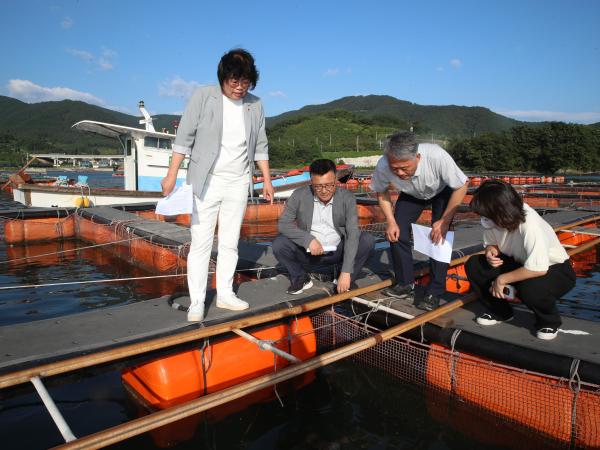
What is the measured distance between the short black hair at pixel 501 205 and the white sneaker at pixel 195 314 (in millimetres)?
2102

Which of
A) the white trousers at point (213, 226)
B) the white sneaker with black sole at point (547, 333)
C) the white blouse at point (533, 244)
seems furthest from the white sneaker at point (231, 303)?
the white sneaker with black sole at point (547, 333)

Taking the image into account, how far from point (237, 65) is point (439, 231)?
199cm

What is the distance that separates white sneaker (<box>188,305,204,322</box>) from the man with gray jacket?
3.03 ft

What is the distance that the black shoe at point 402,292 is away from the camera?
3.73 meters

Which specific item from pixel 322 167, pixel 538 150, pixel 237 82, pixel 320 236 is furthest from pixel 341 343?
pixel 538 150

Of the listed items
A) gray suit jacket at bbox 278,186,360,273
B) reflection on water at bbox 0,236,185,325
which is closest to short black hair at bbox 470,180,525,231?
gray suit jacket at bbox 278,186,360,273

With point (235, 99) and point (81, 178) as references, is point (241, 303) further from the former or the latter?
point (81, 178)

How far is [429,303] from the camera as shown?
3420mm

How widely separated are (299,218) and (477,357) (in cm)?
187

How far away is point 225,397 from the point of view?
200 cm

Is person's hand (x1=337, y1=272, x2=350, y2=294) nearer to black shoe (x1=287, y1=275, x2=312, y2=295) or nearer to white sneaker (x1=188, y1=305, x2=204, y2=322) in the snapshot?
black shoe (x1=287, y1=275, x2=312, y2=295)

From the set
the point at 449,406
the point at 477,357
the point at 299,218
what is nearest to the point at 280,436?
the point at 449,406

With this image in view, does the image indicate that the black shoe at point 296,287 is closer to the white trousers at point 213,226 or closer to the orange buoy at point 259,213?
the white trousers at point 213,226

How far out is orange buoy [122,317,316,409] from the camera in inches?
108
